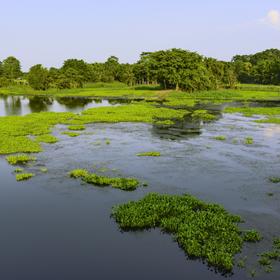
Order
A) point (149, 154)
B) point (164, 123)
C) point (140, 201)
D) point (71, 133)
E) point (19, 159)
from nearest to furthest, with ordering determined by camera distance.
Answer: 1. point (140, 201)
2. point (19, 159)
3. point (149, 154)
4. point (71, 133)
5. point (164, 123)

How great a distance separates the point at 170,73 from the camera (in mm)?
120625

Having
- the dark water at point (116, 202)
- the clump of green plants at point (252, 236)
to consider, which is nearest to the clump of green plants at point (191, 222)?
the clump of green plants at point (252, 236)

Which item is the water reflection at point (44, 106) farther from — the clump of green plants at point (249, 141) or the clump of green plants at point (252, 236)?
the clump of green plants at point (252, 236)

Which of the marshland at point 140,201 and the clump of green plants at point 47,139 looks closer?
the marshland at point 140,201

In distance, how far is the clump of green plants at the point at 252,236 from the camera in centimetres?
1827

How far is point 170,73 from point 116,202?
3989 inches

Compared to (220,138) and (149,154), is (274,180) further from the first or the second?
(220,138)

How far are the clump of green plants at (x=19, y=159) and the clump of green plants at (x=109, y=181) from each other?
22.7 feet

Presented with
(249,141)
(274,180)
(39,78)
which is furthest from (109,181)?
(39,78)

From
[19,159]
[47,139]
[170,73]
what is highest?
[170,73]

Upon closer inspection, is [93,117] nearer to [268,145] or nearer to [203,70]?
[268,145]

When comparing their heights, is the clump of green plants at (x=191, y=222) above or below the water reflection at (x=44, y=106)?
below

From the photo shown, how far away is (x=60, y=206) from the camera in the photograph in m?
23.2

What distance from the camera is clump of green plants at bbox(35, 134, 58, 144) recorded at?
138 feet
